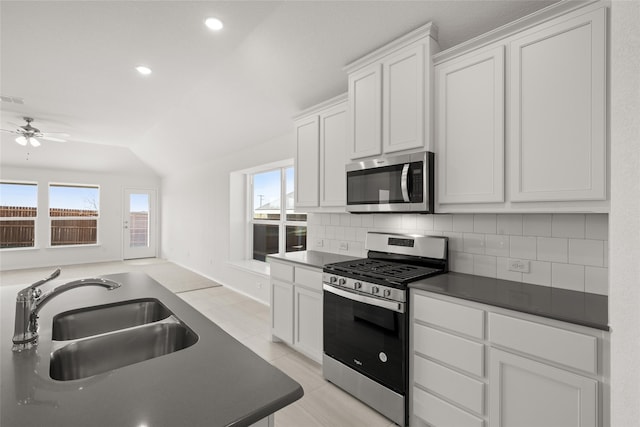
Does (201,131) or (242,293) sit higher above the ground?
(201,131)

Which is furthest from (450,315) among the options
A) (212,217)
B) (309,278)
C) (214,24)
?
(212,217)

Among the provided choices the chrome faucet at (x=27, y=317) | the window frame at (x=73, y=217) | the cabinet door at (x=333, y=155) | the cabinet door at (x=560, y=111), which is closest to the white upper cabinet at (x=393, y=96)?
the cabinet door at (x=333, y=155)

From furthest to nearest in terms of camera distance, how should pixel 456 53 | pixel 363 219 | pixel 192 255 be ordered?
pixel 192 255
pixel 363 219
pixel 456 53

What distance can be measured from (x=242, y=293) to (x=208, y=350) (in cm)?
425

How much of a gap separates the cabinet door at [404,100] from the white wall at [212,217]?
5.97ft

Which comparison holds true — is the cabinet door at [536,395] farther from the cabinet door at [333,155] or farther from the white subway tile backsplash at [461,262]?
the cabinet door at [333,155]

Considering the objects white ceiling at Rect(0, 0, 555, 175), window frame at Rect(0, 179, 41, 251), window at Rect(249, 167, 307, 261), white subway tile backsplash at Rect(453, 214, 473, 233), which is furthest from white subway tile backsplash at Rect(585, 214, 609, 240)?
window frame at Rect(0, 179, 41, 251)

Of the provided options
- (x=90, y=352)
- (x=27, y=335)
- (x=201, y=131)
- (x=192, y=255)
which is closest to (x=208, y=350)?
(x=90, y=352)

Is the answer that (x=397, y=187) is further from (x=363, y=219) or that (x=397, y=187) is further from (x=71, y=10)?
(x=71, y=10)

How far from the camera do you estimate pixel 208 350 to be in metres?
1.00

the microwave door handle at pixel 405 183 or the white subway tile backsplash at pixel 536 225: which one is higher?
the microwave door handle at pixel 405 183

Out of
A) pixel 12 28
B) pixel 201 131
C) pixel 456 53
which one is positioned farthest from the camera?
pixel 201 131

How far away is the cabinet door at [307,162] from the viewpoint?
316 centimetres

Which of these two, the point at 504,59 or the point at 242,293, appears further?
the point at 242,293
